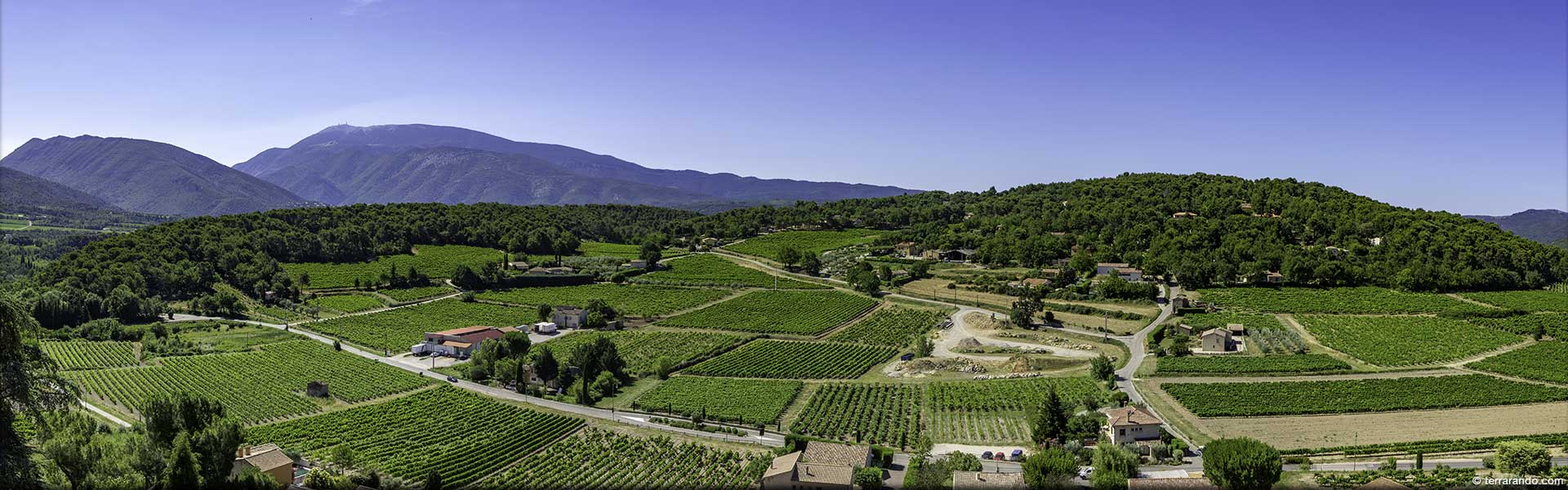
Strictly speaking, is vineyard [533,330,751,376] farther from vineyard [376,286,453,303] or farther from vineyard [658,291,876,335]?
vineyard [376,286,453,303]

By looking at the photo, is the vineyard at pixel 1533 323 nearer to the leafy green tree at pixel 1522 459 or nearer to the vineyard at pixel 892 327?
the leafy green tree at pixel 1522 459

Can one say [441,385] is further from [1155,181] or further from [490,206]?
[1155,181]

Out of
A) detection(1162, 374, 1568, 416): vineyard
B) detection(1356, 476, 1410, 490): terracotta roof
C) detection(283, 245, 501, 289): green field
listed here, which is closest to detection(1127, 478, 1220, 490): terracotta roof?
detection(1356, 476, 1410, 490): terracotta roof

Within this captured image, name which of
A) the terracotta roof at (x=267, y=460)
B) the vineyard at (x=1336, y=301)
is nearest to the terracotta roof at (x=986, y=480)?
the terracotta roof at (x=267, y=460)

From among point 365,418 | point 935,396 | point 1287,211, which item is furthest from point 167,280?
point 1287,211

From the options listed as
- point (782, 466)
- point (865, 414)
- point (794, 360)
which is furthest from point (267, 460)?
point (794, 360)

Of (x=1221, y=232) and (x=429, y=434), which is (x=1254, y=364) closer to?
(x=429, y=434)
